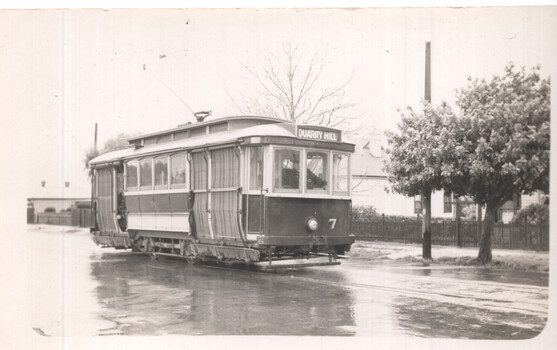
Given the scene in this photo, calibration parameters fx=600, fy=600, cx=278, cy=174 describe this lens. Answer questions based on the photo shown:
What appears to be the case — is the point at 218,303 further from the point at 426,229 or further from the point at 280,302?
the point at 426,229

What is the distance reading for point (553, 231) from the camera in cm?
837

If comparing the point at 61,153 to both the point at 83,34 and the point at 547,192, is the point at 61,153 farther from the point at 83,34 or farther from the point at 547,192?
the point at 547,192

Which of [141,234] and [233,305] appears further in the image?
[141,234]

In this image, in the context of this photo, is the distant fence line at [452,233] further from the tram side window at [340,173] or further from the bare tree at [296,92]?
the bare tree at [296,92]

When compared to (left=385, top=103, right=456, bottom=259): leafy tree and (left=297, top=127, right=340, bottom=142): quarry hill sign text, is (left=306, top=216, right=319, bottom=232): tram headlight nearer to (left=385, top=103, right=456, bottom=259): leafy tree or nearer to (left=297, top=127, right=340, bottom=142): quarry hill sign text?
(left=297, top=127, right=340, bottom=142): quarry hill sign text

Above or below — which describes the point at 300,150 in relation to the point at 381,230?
above

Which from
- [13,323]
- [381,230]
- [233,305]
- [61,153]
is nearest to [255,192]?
[233,305]

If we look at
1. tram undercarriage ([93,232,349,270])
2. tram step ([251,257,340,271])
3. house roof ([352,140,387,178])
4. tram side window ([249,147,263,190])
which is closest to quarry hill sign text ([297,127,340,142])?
tram side window ([249,147,263,190])

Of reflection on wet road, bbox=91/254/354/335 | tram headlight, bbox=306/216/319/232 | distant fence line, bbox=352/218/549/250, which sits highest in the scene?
tram headlight, bbox=306/216/319/232

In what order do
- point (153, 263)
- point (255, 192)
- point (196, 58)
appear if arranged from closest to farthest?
point (196, 58)
point (255, 192)
point (153, 263)

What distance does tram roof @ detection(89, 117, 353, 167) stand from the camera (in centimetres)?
1163

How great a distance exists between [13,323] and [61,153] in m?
2.64

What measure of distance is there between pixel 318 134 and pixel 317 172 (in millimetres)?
756

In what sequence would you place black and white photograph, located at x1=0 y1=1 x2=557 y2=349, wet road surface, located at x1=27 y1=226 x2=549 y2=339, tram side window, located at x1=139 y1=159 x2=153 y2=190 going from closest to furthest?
wet road surface, located at x1=27 y1=226 x2=549 y2=339 → black and white photograph, located at x1=0 y1=1 x2=557 y2=349 → tram side window, located at x1=139 y1=159 x2=153 y2=190
